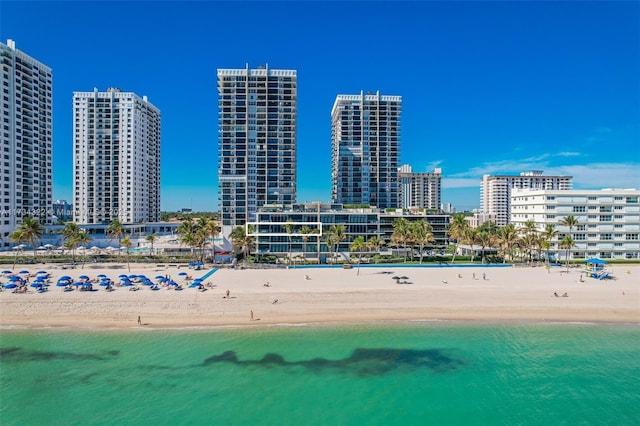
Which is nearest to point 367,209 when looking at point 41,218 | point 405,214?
point 405,214

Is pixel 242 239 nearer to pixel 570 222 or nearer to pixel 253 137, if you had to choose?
pixel 253 137

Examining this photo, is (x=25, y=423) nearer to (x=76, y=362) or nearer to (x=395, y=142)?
(x=76, y=362)

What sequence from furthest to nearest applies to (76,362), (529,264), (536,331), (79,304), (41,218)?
(41,218) < (529,264) < (79,304) < (536,331) < (76,362)

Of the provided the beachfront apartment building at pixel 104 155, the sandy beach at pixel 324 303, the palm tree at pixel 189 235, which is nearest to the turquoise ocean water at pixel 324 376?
the sandy beach at pixel 324 303

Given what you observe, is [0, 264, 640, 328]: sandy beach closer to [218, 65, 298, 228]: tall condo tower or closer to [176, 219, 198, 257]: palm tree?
[176, 219, 198, 257]: palm tree

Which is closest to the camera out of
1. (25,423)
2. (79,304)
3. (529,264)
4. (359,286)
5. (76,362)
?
(25,423)

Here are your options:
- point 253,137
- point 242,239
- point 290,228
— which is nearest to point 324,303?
point 242,239

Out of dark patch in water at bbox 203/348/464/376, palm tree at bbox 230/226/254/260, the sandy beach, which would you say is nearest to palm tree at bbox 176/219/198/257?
palm tree at bbox 230/226/254/260
